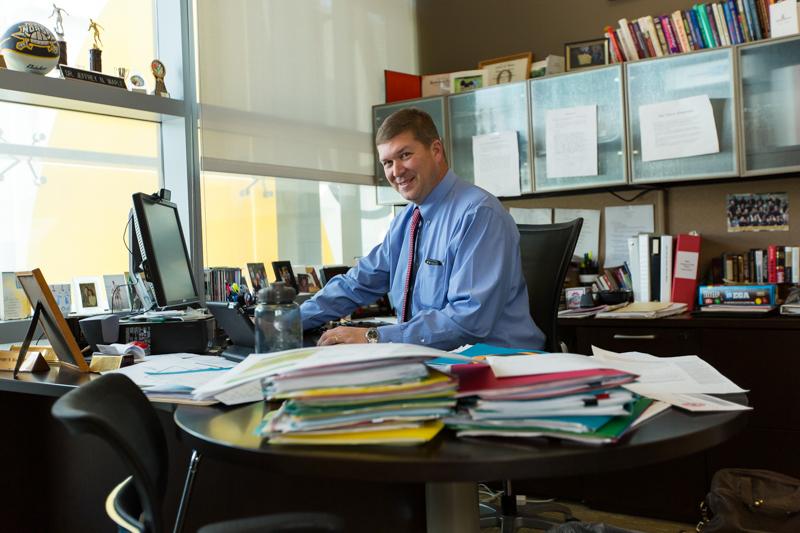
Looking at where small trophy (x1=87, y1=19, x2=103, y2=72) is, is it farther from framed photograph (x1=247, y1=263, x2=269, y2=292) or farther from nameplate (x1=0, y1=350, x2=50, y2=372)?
nameplate (x1=0, y1=350, x2=50, y2=372)

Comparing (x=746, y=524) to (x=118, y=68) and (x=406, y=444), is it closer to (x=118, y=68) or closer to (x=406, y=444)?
(x=406, y=444)

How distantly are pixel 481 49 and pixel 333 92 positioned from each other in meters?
0.92

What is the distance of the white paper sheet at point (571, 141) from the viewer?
10.5ft

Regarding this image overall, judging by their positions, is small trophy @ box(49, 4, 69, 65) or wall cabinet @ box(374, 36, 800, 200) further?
wall cabinet @ box(374, 36, 800, 200)

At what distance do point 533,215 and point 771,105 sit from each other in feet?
3.95

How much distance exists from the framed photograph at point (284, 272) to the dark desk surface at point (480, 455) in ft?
7.48

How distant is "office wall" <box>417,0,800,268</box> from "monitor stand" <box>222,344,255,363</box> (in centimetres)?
214

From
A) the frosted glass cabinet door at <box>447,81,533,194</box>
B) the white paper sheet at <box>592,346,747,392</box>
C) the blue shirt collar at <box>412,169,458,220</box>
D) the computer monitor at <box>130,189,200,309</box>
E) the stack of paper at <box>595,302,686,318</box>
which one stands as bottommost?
the stack of paper at <box>595,302,686,318</box>

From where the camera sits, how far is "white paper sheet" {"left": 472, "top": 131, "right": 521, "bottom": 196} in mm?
3418

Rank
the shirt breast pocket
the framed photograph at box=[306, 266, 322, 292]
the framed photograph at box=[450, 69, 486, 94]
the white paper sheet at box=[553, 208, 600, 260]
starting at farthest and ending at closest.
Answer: the framed photograph at box=[450, 69, 486, 94] → the white paper sheet at box=[553, 208, 600, 260] → the framed photograph at box=[306, 266, 322, 292] → the shirt breast pocket

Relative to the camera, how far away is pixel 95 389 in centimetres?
109

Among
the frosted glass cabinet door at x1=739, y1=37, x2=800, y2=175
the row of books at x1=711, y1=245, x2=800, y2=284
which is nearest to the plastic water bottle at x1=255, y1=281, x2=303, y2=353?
the frosted glass cabinet door at x1=739, y1=37, x2=800, y2=175

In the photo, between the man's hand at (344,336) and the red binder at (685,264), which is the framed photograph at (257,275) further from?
the red binder at (685,264)

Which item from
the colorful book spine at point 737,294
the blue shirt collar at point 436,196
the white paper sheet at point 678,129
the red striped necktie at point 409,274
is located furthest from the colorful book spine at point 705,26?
the red striped necktie at point 409,274
